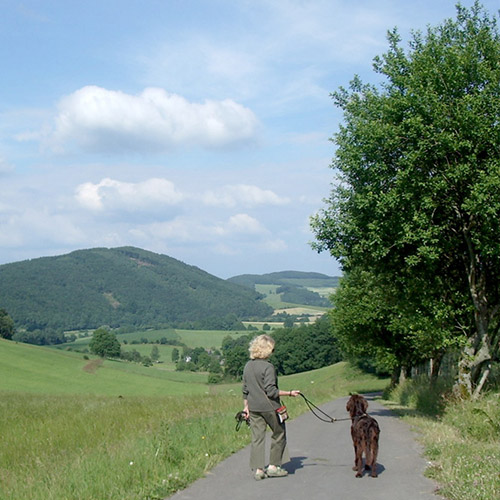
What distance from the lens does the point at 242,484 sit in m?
7.99

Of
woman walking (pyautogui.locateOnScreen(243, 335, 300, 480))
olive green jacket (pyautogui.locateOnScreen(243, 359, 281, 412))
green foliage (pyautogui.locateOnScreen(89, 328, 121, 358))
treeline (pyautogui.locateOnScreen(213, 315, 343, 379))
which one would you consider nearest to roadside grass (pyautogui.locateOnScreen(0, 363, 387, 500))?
woman walking (pyautogui.locateOnScreen(243, 335, 300, 480))

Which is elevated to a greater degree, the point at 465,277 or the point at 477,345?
the point at 465,277

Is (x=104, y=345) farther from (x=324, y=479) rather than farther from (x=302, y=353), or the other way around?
(x=324, y=479)

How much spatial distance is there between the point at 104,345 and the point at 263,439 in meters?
111

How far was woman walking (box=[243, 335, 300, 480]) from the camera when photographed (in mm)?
8500

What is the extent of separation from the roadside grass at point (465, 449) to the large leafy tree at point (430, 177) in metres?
2.54

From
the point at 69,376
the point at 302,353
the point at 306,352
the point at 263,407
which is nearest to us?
the point at 263,407

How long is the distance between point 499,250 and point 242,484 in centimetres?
884

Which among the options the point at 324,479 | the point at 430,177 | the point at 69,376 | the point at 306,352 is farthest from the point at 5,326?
the point at 324,479

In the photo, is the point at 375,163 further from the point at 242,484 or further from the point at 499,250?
the point at 242,484

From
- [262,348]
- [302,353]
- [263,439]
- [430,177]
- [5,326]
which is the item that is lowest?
[302,353]

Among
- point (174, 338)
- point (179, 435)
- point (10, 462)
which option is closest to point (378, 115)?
point (179, 435)

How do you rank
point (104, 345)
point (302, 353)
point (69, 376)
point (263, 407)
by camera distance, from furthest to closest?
point (104, 345) < point (302, 353) < point (69, 376) < point (263, 407)

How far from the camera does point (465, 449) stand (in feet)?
31.1
